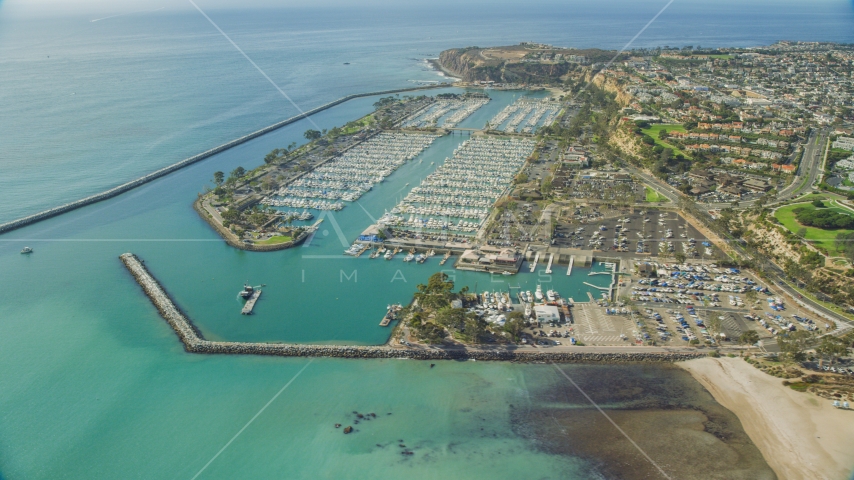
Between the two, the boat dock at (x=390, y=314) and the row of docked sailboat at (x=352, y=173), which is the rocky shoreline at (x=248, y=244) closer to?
the row of docked sailboat at (x=352, y=173)

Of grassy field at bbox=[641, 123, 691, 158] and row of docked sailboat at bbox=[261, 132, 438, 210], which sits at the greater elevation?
grassy field at bbox=[641, 123, 691, 158]

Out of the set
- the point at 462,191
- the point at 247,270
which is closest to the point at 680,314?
the point at 462,191

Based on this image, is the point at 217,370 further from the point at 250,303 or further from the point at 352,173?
the point at 352,173

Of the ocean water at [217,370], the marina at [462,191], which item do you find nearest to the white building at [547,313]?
the ocean water at [217,370]

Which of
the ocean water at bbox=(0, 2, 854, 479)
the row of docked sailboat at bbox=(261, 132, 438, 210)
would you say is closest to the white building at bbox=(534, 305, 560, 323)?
the ocean water at bbox=(0, 2, 854, 479)

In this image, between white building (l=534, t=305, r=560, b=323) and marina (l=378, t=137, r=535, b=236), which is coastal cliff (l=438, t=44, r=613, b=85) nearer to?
marina (l=378, t=137, r=535, b=236)


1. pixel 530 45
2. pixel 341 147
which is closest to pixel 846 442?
pixel 341 147
